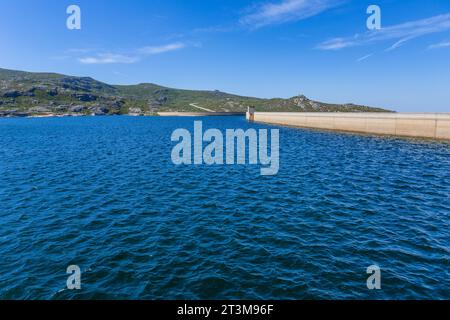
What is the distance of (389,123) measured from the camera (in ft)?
307

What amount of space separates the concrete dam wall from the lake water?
48522mm

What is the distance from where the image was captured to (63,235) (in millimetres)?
21469

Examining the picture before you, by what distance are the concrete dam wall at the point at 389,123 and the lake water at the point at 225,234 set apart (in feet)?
159

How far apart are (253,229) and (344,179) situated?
825 inches

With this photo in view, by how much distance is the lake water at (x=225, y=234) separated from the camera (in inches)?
607

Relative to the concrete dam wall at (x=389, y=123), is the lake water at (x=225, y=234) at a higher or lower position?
lower

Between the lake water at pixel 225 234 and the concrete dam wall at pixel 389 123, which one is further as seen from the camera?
the concrete dam wall at pixel 389 123

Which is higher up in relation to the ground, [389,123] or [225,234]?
[389,123]

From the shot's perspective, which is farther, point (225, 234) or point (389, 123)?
point (389, 123)

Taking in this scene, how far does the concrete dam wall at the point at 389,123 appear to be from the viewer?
7788cm

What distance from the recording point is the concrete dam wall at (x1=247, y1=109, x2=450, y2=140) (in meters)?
77.9

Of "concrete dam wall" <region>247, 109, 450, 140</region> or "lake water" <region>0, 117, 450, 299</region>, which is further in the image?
"concrete dam wall" <region>247, 109, 450, 140</region>

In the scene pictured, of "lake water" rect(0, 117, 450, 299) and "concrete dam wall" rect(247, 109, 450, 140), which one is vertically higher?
"concrete dam wall" rect(247, 109, 450, 140)

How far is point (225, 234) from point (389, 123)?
9276cm
